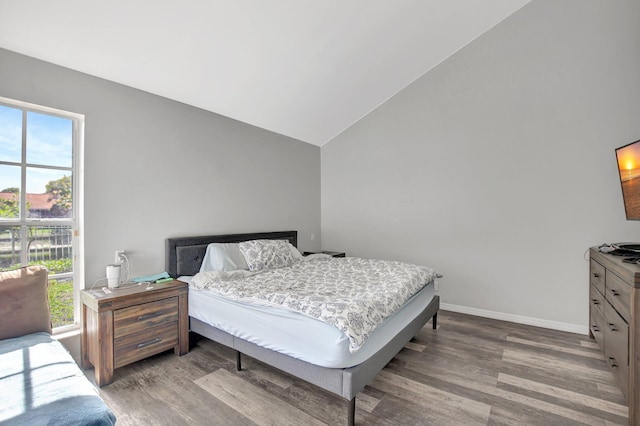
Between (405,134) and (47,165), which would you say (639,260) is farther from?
(47,165)

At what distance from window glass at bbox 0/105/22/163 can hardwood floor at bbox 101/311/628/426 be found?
187 centimetres

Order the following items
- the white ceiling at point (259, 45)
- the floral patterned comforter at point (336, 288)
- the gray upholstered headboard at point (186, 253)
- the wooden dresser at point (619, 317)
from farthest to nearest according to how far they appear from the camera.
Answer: the gray upholstered headboard at point (186, 253)
the white ceiling at point (259, 45)
the floral patterned comforter at point (336, 288)
the wooden dresser at point (619, 317)

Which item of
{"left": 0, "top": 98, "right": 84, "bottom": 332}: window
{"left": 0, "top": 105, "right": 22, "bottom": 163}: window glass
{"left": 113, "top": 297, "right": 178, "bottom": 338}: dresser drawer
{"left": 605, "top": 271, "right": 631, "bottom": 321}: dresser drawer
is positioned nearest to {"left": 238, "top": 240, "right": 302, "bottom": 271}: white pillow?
{"left": 113, "top": 297, "right": 178, "bottom": 338}: dresser drawer

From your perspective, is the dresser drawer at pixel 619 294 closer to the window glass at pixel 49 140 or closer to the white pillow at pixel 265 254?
the white pillow at pixel 265 254

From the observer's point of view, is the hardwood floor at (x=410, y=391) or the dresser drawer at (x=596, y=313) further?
the dresser drawer at (x=596, y=313)

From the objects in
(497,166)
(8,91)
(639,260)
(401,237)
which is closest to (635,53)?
(497,166)

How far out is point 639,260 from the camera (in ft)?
6.57

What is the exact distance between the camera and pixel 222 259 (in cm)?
318

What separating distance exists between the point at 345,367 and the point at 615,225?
3174mm

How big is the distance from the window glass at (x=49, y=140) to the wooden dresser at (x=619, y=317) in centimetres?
412

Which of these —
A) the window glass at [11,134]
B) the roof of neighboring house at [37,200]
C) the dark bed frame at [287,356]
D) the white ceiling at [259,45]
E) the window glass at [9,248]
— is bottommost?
the dark bed frame at [287,356]

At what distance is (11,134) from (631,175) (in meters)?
4.80

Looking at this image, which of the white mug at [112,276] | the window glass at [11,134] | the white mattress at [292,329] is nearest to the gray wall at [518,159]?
the white mattress at [292,329]

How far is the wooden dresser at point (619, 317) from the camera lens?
1694 mm
